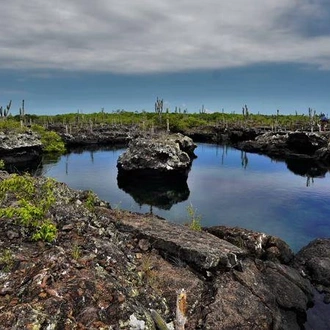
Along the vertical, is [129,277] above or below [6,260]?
below

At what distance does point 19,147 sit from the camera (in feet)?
232

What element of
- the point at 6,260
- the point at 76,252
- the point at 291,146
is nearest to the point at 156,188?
the point at 76,252

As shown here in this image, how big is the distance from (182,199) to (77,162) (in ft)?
124

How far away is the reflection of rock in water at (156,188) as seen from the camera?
4360cm

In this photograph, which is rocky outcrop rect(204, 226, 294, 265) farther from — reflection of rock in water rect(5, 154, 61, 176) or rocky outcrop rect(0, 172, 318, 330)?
reflection of rock in water rect(5, 154, 61, 176)

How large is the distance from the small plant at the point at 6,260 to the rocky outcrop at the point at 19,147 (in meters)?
60.4

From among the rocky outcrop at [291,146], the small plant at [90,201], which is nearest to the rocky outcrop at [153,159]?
the small plant at [90,201]

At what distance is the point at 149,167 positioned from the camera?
55.4m

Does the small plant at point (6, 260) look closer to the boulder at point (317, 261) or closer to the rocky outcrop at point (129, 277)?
the rocky outcrop at point (129, 277)

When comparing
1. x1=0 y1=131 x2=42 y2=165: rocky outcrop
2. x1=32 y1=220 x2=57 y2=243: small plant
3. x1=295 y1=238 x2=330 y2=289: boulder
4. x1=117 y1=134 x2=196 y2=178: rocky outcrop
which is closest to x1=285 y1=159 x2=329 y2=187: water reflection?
x1=117 y1=134 x2=196 y2=178: rocky outcrop

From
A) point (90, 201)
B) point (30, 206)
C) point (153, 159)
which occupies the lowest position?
point (153, 159)

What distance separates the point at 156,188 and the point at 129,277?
3753cm

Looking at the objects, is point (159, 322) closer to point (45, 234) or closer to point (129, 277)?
point (129, 277)

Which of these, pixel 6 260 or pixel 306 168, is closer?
pixel 6 260
